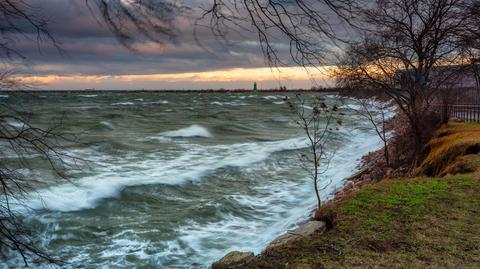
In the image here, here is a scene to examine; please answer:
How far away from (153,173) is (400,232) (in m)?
12.0

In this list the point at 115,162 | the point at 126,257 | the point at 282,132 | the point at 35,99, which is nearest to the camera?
the point at 35,99

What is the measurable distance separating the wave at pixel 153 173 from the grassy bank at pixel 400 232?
6358 millimetres

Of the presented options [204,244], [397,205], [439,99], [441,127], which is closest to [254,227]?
[204,244]

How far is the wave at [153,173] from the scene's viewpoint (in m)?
12.7

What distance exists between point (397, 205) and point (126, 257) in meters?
4.92

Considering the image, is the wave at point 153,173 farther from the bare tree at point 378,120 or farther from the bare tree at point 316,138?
the bare tree at point 378,120

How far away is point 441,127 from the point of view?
56.9 feet

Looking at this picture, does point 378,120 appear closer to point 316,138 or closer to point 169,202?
point 316,138

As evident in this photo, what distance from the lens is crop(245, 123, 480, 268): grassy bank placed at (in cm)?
504

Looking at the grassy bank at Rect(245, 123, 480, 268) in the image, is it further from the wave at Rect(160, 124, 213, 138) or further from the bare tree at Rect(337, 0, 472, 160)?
the wave at Rect(160, 124, 213, 138)

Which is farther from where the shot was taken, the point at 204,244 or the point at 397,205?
the point at 204,244

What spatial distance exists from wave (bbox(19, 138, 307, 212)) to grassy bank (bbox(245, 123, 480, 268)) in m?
6.36

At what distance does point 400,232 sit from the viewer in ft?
19.3

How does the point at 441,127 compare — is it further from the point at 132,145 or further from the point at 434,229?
the point at 132,145
